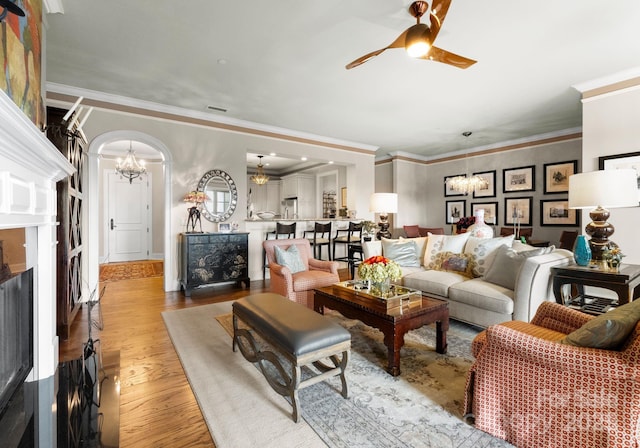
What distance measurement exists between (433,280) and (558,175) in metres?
4.80

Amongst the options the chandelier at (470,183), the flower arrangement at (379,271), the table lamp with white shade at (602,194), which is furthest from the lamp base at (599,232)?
the chandelier at (470,183)

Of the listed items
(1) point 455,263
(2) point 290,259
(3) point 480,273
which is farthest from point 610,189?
(2) point 290,259

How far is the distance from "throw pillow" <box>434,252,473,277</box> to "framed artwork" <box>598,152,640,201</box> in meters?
2.16

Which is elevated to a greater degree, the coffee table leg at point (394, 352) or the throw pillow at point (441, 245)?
the throw pillow at point (441, 245)

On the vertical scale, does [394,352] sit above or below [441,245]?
below

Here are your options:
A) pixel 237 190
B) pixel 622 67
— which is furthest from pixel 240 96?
pixel 622 67

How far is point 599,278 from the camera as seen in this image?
2.64 meters

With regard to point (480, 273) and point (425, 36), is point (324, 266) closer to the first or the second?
point (480, 273)

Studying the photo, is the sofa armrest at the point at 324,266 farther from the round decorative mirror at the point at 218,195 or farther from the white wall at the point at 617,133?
the white wall at the point at 617,133

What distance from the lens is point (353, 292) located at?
2.74m

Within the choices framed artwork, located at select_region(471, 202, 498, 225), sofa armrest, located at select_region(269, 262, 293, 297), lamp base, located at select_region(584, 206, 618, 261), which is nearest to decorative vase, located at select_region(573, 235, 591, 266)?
lamp base, located at select_region(584, 206, 618, 261)

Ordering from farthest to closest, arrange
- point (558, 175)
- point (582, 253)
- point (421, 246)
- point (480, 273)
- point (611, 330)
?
point (558, 175) < point (421, 246) < point (480, 273) < point (582, 253) < point (611, 330)

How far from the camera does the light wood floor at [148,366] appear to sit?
5.48 feet

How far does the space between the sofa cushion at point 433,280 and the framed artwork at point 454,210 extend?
4.83 m
